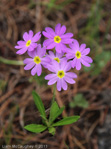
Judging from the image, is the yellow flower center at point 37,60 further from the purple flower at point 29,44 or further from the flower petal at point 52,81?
the flower petal at point 52,81

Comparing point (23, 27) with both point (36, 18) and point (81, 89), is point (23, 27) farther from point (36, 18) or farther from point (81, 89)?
point (81, 89)

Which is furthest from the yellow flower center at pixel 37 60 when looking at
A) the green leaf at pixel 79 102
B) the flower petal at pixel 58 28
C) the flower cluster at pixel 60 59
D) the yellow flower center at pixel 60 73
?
the green leaf at pixel 79 102

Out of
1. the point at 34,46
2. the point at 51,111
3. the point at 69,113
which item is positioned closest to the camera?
the point at 34,46

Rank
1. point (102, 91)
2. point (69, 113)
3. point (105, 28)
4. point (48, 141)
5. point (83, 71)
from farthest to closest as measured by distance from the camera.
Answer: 1. point (105, 28)
2. point (83, 71)
3. point (102, 91)
4. point (69, 113)
5. point (48, 141)

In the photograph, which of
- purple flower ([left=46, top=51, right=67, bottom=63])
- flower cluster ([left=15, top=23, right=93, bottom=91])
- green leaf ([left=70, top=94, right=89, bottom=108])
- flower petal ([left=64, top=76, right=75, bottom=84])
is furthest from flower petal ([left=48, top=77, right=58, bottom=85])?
green leaf ([left=70, top=94, right=89, bottom=108])

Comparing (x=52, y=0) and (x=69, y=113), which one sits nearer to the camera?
(x=69, y=113)

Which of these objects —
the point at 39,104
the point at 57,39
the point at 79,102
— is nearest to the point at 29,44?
the point at 57,39

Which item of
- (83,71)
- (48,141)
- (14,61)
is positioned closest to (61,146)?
(48,141)
